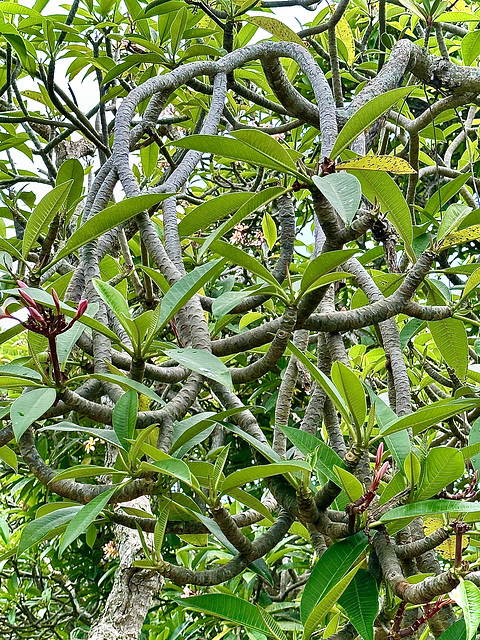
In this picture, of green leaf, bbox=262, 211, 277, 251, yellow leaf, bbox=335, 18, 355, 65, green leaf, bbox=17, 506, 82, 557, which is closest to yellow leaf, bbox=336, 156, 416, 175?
green leaf, bbox=17, 506, 82, 557

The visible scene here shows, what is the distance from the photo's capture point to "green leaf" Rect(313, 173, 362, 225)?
0.56 metres

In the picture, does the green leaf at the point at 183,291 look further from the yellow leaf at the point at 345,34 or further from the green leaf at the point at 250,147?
the yellow leaf at the point at 345,34

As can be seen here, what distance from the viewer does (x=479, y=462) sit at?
0.77m

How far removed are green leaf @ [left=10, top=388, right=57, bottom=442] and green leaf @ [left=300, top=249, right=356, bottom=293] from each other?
26 cm

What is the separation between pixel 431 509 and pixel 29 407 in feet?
1.17

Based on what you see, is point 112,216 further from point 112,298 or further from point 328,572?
point 328,572

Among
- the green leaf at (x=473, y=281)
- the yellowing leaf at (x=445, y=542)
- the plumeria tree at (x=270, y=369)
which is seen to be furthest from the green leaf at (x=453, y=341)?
the yellowing leaf at (x=445, y=542)

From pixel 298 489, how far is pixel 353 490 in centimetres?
6

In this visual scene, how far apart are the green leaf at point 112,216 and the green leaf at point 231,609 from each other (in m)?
0.38

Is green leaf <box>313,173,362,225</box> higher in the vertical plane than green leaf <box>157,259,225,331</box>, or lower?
higher

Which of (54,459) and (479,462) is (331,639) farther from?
(54,459)

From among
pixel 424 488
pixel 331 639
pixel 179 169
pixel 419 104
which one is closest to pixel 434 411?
pixel 424 488

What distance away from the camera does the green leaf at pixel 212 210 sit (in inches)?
27.6

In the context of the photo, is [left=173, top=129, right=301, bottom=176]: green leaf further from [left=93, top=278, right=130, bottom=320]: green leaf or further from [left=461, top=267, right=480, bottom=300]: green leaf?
[left=461, top=267, right=480, bottom=300]: green leaf
